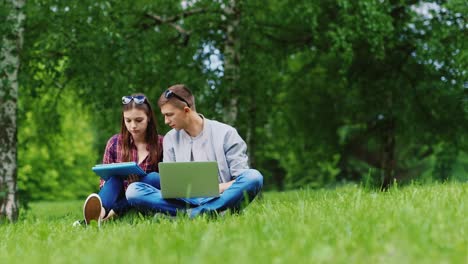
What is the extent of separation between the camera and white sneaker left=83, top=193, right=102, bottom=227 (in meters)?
5.87

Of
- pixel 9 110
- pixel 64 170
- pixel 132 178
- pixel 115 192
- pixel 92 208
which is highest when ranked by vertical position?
pixel 9 110

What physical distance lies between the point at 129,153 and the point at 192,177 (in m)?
1.29

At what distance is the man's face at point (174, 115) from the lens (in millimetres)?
6086

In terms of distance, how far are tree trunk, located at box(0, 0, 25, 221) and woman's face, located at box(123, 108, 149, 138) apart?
4655 millimetres

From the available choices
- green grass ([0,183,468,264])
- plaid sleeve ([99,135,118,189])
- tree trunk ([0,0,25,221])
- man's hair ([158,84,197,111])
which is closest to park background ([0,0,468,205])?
tree trunk ([0,0,25,221])

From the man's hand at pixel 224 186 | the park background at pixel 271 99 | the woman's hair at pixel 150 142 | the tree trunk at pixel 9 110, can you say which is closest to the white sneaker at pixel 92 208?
the park background at pixel 271 99

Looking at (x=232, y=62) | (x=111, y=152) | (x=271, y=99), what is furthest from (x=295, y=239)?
(x=271, y=99)

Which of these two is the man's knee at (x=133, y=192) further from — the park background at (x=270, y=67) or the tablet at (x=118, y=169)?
the park background at (x=270, y=67)

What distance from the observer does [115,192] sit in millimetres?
6266

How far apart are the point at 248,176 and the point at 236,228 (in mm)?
1783

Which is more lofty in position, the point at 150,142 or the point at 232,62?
the point at 232,62

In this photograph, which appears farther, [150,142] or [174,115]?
[150,142]

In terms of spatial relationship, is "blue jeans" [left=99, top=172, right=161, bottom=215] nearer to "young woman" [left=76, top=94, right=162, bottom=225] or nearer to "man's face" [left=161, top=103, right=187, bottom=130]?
"young woman" [left=76, top=94, right=162, bottom=225]

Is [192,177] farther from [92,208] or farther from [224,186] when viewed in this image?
[92,208]
